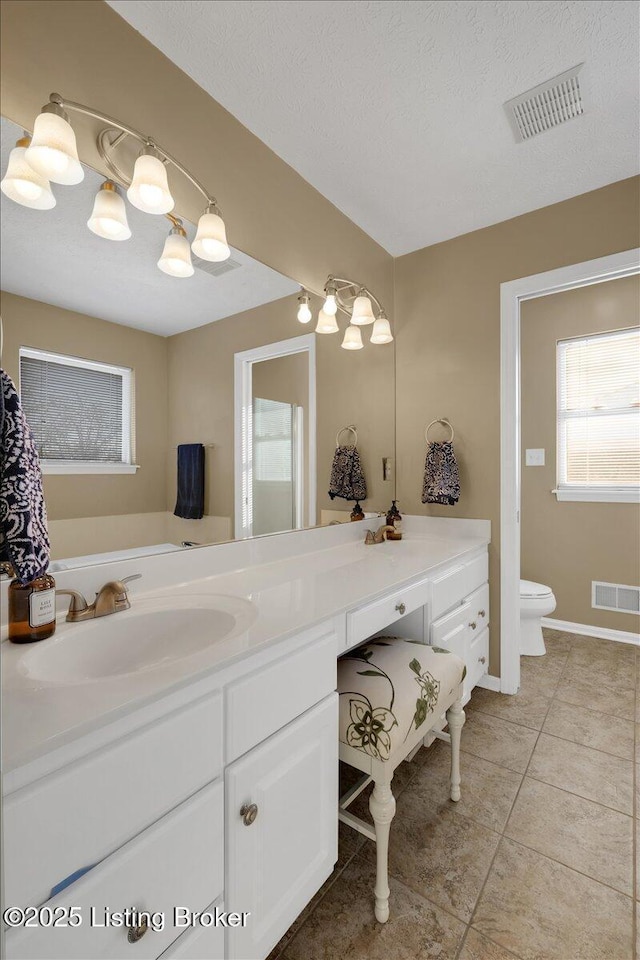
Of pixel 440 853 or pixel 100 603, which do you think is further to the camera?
pixel 440 853

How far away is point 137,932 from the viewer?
667 mm

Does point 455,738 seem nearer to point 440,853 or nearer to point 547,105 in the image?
point 440,853

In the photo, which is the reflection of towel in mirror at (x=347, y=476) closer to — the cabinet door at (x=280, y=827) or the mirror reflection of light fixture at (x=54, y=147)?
the cabinet door at (x=280, y=827)

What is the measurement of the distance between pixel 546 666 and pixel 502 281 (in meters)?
2.15

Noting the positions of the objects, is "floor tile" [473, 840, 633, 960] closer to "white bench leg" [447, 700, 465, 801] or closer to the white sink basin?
"white bench leg" [447, 700, 465, 801]

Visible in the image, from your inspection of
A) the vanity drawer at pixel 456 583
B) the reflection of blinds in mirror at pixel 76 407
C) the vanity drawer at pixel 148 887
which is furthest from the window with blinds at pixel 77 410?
the vanity drawer at pixel 456 583

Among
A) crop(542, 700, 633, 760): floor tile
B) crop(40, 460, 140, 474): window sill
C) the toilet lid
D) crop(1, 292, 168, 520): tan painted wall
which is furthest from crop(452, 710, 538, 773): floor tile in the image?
crop(40, 460, 140, 474): window sill

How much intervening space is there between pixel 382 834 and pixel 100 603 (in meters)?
0.92

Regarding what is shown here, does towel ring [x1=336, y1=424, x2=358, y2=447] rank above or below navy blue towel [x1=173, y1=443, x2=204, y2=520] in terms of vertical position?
above

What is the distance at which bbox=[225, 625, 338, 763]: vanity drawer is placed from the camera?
0.82 m

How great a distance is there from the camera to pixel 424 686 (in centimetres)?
126

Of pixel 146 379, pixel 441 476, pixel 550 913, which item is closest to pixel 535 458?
pixel 441 476

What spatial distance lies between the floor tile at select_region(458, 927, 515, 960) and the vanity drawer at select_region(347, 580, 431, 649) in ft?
2.40

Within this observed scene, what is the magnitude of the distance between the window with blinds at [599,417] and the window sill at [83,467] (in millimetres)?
2852
